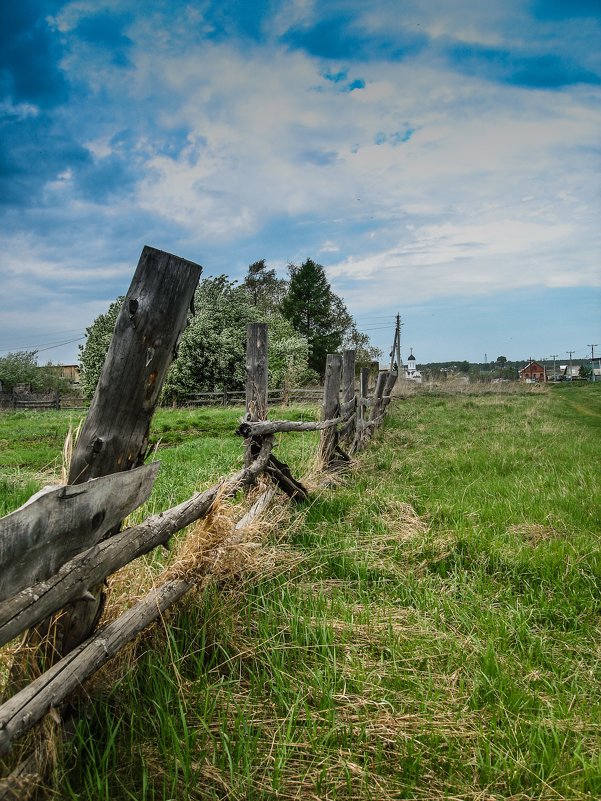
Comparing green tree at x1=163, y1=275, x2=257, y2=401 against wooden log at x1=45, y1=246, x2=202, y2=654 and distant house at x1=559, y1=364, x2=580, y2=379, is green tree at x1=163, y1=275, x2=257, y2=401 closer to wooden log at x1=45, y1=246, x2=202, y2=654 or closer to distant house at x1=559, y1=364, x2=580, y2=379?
wooden log at x1=45, y1=246, x2=202, y2=654

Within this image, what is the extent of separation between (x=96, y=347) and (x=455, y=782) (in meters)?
32.2

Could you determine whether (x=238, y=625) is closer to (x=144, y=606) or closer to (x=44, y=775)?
(x=144, y=606)

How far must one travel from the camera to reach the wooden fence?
1.47 meters

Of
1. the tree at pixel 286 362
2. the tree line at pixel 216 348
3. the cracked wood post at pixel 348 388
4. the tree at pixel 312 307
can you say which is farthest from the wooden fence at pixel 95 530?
the tree at pixel 312 307

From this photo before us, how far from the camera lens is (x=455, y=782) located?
179cm

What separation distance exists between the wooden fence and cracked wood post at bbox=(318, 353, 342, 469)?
433cm

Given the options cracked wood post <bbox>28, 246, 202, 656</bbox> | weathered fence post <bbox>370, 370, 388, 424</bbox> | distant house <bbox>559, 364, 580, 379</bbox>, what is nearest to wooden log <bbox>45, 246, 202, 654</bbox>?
cracked wood post <bbox>28, 246, 202, 656</bbox>

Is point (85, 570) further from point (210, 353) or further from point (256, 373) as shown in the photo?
point (210, 353)

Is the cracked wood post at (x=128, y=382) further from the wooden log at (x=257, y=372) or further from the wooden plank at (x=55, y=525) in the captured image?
the wooden log at (x=257, y=372)

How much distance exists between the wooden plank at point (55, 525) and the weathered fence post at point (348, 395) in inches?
247

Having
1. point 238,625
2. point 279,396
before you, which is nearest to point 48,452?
point 238,625

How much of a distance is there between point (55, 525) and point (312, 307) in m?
48.1

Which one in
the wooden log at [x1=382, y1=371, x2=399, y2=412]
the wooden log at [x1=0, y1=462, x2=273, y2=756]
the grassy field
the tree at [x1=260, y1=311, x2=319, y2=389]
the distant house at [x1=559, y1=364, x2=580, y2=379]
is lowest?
the grassy field

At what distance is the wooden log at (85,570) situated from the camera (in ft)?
4.81
